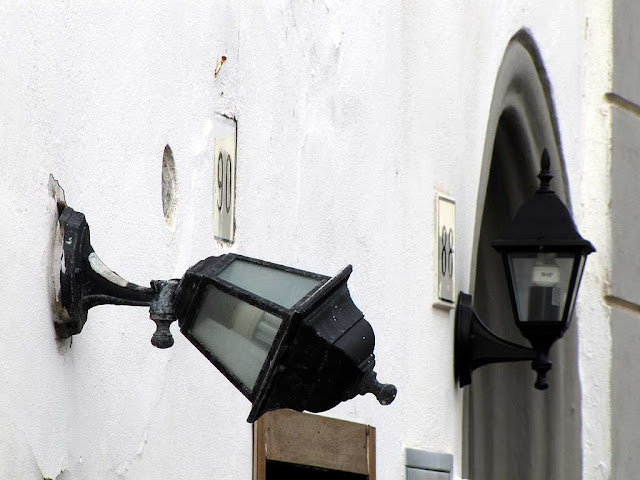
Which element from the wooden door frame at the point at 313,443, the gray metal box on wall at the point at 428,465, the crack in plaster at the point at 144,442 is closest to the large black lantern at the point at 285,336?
the crack in plaster at the point at 144,442

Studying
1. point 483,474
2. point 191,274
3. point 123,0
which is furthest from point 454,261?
point 191,274

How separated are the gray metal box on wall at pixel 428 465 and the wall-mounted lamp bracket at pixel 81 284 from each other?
2.13m

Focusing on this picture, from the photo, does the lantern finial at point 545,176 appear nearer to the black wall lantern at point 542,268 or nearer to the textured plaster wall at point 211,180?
the black wall lantern at point 542,268

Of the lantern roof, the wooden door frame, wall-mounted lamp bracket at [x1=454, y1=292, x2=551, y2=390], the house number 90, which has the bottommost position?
the wooden door frame

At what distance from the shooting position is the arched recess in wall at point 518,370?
19.6 feet

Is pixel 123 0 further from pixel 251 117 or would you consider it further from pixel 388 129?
pixel 388 129

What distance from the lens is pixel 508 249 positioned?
482cm

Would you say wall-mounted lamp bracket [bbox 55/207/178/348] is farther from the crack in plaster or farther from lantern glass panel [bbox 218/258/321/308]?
the crack in plaster

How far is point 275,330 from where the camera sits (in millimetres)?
2238

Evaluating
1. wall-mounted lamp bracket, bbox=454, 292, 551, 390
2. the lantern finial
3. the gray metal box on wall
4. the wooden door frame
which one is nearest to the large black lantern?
the wooden door frame

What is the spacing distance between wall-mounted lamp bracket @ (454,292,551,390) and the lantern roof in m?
0.30

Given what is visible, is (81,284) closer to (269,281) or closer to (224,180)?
(269,281)

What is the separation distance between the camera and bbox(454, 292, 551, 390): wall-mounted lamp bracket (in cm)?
497

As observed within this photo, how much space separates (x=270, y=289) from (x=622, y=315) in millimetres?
4504
